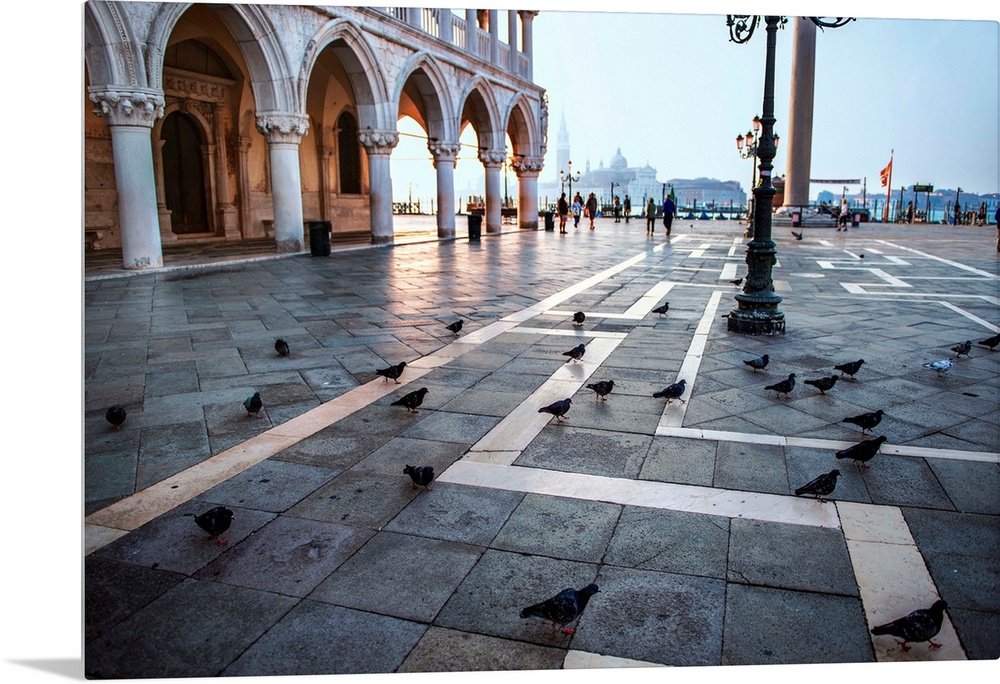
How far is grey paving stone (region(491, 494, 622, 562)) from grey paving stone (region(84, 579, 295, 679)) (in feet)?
2.74

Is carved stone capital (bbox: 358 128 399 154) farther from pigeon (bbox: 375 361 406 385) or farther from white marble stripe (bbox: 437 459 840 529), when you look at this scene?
white marble stripe (bbox: 437 459 840 529)

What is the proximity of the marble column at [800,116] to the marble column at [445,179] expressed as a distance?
15039 mm

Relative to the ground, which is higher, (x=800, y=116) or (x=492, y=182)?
(x=800, y=116)

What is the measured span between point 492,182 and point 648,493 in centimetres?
1960

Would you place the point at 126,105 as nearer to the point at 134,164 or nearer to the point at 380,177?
the point at 134,164

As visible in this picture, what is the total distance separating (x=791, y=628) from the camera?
6.71ft

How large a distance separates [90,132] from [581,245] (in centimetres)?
1083

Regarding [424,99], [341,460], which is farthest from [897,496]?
[424,99]

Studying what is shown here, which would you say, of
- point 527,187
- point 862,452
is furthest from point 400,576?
point 527,187

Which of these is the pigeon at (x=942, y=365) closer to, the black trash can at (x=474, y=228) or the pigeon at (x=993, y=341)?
the pigeon at (x=993, y=341)

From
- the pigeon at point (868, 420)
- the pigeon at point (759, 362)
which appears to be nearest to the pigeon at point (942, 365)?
the pigeon at point (759, 362)

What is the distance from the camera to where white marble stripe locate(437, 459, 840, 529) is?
9.09ft

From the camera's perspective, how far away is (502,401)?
14.0 feet

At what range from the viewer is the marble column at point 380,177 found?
15.8m
